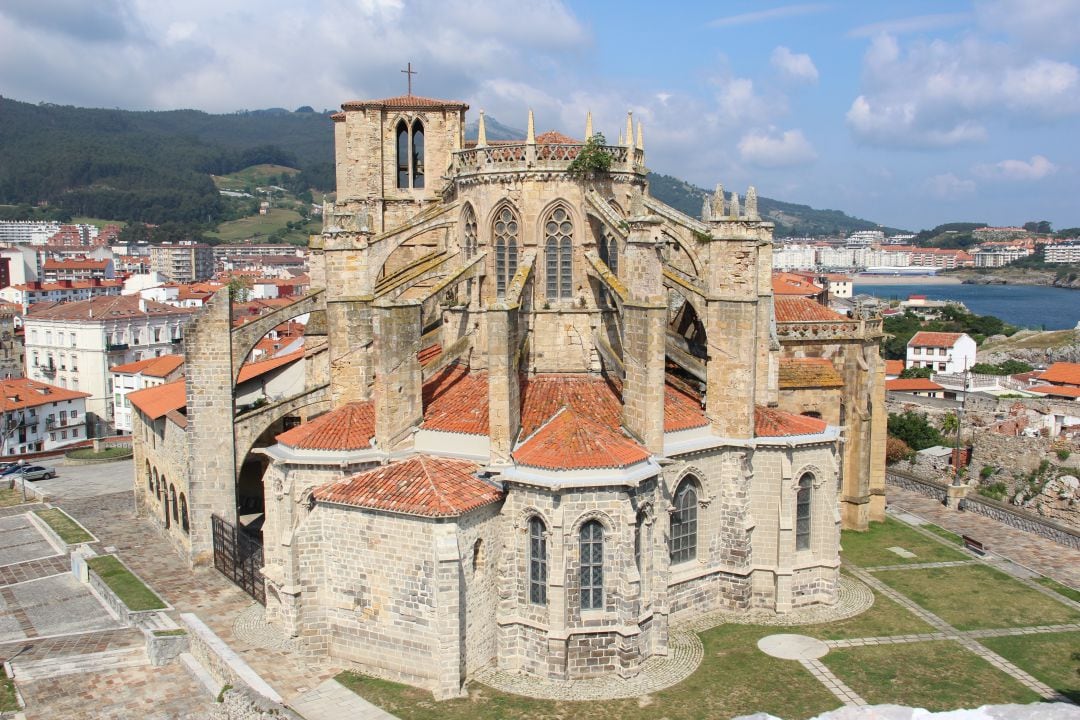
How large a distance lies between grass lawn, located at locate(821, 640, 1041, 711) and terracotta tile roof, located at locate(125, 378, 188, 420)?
23.9 m

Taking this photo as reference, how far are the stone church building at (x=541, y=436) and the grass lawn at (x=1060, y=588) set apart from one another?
6745mm

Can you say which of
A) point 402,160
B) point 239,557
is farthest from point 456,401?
point 402,160

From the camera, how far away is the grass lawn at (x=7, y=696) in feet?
67.8

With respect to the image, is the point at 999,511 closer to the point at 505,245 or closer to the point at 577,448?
the point at 577,448

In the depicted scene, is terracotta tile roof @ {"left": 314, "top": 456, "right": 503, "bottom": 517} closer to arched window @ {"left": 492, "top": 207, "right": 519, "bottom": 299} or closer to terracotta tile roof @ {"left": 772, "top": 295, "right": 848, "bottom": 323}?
arched window @ {"left": 492, "top": 207, "right": 519, "bottom": 299}

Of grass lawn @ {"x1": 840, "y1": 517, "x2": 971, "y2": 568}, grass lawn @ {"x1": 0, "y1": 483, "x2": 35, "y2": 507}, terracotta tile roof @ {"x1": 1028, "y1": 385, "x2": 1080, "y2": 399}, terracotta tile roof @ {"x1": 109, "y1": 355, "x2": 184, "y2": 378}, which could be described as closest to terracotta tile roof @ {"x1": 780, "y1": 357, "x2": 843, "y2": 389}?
grass lawn @ {"x1": 840, "y1": 517, "x2": 971, "y2": 568}

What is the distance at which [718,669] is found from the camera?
2192 centimetres

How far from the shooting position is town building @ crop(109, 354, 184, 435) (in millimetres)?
63184

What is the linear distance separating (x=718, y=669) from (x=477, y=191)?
15.3 meters

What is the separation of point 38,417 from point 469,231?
164 ft

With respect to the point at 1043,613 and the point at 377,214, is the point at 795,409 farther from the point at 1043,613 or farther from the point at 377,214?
the point at 377,214

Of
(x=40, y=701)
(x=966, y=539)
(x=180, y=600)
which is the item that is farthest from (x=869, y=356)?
(x=40, y=701)

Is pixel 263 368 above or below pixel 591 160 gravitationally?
below

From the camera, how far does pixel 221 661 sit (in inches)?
855
